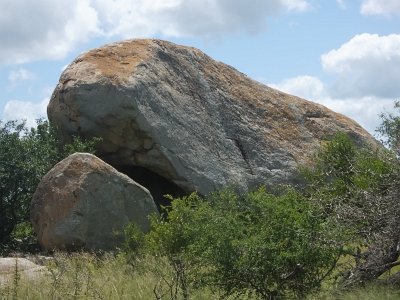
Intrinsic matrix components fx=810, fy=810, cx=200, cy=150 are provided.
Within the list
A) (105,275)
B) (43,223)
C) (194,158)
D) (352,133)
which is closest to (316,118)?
(352,133)

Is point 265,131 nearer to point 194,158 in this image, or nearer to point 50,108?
point 194,158

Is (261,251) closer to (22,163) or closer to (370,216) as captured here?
(370,216)

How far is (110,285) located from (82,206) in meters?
4.31

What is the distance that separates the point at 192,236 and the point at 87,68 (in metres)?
8.05

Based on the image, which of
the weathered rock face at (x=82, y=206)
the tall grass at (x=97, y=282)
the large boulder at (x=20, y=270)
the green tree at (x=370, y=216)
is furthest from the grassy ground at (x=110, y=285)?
the weathered rock face at (x=82, y=206)

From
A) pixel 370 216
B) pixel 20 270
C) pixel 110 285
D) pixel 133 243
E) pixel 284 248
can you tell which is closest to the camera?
pixel 370 216

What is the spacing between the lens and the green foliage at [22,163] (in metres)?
17.0

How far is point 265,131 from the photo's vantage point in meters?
20.2

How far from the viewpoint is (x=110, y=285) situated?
10961 millimetres

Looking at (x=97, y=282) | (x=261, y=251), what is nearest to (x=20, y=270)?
(x=97, y=282)

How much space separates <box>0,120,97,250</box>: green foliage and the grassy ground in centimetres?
420

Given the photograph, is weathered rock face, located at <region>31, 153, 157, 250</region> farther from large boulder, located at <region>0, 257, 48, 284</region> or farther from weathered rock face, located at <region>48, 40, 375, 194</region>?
weathered rock face, located at <region>48, 40, 375, 194</region>

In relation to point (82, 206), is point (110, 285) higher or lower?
lower

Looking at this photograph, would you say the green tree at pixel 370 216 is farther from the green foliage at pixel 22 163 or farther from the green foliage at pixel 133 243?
the green foliage at pixel 22 163
